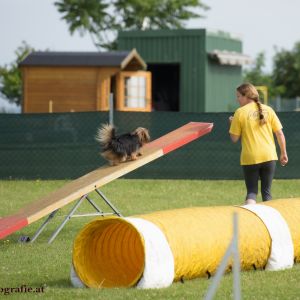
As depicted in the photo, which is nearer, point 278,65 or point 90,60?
point 90,60

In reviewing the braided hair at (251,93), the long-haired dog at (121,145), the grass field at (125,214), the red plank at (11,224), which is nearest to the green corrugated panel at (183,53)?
the grass field at (125,214)

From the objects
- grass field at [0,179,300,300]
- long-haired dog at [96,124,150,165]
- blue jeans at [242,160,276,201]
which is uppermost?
long-haired dog at [96,124,150,165]

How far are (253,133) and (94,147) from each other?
7.38m

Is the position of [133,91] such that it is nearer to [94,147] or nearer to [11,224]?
[94,147]

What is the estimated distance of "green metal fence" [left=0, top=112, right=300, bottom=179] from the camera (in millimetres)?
15891

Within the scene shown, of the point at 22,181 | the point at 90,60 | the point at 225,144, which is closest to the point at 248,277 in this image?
the point at 225,144

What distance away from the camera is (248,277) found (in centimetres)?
771

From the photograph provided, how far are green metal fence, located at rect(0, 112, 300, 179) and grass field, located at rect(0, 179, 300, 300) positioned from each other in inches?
8.7

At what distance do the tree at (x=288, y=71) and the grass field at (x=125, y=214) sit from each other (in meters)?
43.8

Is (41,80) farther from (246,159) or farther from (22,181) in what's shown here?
(246,159)

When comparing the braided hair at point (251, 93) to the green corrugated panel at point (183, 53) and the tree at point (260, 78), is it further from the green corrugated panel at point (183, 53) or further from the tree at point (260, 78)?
the tree at point (260, 78)

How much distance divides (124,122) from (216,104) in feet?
64.5

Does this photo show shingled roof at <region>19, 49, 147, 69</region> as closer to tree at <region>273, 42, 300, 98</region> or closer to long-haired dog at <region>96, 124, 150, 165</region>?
long-haired dog at <region>96, 124, 150, 165</region>

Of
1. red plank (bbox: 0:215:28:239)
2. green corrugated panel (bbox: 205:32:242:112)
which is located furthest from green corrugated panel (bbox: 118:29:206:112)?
red plank (bbox: 0:215:28:239)
